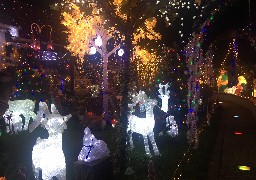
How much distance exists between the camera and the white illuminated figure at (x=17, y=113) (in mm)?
12375

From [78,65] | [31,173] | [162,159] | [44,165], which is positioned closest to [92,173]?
[44,165]

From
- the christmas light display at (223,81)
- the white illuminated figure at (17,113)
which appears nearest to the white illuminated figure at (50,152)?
the white illuminated figure at (17,113)

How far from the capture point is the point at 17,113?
1252cm

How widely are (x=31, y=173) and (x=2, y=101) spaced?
348 cm

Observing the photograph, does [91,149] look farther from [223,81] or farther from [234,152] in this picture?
[223,81]

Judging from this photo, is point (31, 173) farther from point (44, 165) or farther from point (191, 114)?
point (191, 114)

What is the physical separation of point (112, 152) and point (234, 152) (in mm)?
3898

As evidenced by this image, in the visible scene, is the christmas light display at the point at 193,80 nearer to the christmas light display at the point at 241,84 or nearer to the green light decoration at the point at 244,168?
the green light decoration at the point at 244,168

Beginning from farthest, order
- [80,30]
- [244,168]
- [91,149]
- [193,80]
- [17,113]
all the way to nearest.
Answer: [80,30]
[17,113]
[193,80]
[244,168]
[91,149]

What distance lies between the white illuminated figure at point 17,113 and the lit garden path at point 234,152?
23.3 ft

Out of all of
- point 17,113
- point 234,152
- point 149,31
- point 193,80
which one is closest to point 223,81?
point 193,80

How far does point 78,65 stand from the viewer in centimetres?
2439

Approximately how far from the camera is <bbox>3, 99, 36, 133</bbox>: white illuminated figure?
12375 millimetres

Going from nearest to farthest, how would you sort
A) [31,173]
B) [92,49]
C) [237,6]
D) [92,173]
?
[92,173]
[31,173]
[237,6]
[92,49]
